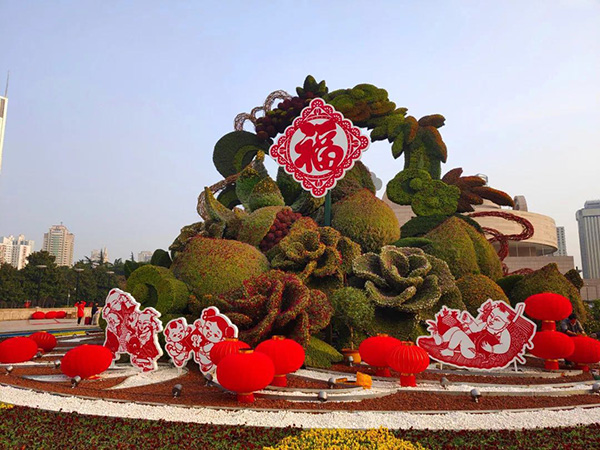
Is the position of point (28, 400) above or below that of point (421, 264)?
below

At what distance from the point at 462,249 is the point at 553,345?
3.70m

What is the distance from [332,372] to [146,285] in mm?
4310

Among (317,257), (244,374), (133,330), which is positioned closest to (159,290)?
(133,330)

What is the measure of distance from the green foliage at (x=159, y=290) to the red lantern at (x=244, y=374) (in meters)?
3.64

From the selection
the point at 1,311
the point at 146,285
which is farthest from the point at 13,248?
the point at 146,285

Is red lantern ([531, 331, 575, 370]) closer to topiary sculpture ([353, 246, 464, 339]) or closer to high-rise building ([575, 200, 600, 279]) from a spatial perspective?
topiary sculpture ([353, 246, 464, 339])

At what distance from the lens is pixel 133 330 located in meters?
7.83

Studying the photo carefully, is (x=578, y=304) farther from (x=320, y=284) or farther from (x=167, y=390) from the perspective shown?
(x=167, y=390)

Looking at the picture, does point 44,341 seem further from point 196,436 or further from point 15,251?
point 15,251

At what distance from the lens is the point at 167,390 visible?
6562 mm

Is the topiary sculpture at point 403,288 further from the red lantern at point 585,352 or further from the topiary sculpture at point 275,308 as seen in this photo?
the red lantern at point 585,352

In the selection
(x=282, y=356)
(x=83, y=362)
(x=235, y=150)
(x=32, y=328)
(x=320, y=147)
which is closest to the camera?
(x=282, y=356)

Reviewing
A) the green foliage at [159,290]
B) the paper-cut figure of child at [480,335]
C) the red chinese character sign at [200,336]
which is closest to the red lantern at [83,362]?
the red chinese character sign at [200,336]

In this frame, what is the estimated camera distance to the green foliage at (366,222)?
38.0 ft
